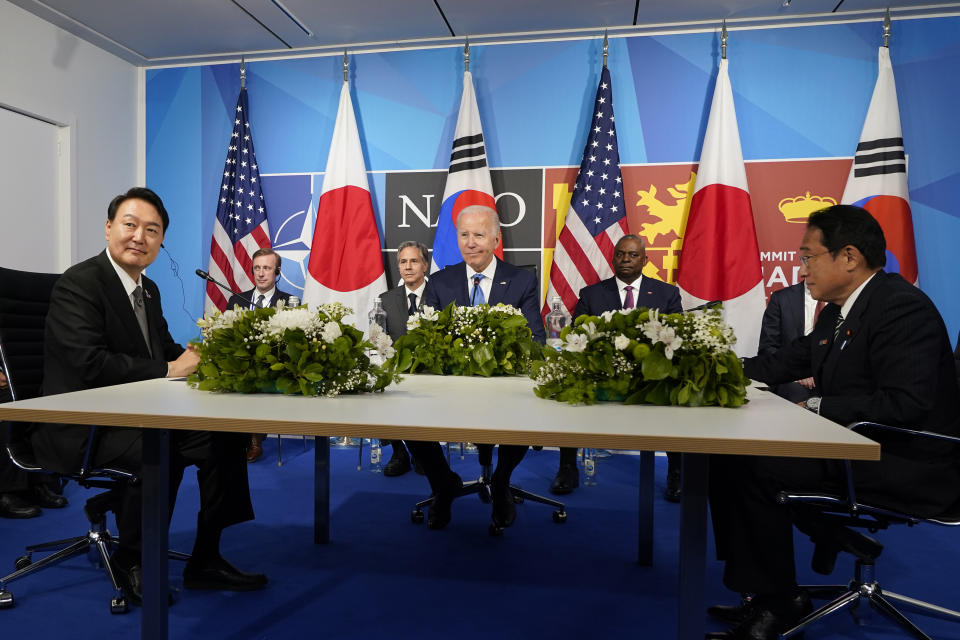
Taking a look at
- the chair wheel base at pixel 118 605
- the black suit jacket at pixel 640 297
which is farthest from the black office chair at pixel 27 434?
the black suit jacket at pixel 640 297

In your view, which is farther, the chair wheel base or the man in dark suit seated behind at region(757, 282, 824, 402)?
the man in dark suit seated behind at region(757, 282, 824, 402)

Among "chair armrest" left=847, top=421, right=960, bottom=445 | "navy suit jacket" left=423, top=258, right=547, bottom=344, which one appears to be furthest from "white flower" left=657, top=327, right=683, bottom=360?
"navy suit jacket" left=423, top=258, right=547, bottom=344

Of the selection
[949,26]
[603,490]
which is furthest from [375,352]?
[949,26]

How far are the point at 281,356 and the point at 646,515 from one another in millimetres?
1806

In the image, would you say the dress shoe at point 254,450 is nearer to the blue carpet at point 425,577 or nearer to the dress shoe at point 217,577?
the blue carpet at point 425,577

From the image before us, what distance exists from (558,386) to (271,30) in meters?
4.67

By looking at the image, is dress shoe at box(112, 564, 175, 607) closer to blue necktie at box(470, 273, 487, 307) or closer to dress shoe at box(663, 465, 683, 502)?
blue necktie at box(470, 273, 487, 307)

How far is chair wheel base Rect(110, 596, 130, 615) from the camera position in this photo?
2410mm

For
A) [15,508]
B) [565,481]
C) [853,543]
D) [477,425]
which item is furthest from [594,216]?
[15,508]

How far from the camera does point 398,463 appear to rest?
4.62 metres

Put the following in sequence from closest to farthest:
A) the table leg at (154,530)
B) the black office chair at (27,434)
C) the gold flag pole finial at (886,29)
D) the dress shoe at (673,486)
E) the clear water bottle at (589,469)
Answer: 1. the table leg at (154,530)
2. the black office chair at (27,434)
3. the dress shoe at (673,486)
4. the clear water bottle at (589,469)
5. the gold flag pole finial at (886,29)

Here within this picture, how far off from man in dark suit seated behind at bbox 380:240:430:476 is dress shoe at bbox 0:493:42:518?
205cm

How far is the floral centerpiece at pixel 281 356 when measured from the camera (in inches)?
82.3

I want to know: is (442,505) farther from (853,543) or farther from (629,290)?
(629,290)
